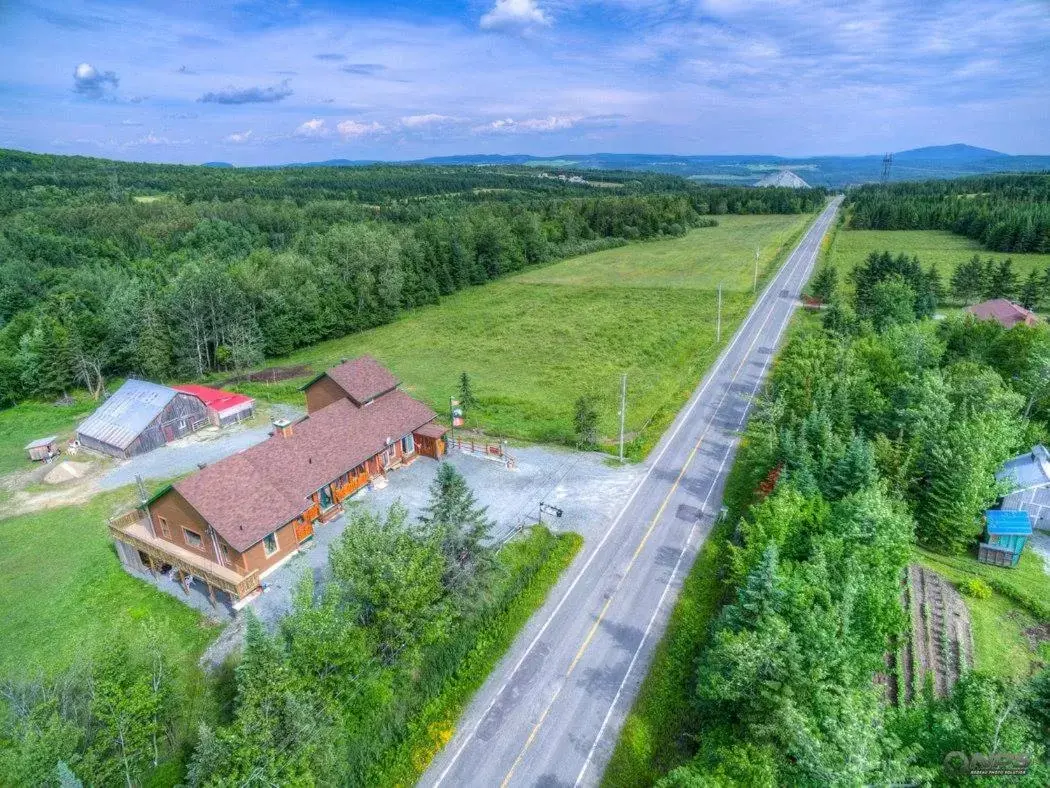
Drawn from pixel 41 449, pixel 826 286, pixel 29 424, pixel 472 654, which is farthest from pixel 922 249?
pixel 29 424

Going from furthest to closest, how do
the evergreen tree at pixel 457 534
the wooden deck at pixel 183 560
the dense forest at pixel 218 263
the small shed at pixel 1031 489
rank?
the dense forest at pixel 218 263, the small shed at pixel 1031 489, the wooden deck at pixel 183 560, the evergreen tree at pixel 457 534

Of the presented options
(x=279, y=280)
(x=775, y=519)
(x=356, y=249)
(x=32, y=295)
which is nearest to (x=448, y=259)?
(x=356, y=249)

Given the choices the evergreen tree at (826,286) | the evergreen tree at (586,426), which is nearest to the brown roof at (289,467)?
the evergreen tree at (586,426)

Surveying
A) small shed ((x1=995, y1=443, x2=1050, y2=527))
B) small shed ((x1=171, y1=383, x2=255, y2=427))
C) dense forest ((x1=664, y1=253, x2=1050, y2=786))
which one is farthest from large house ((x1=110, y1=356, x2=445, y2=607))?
small shed ((x1=995, y1=443, x2=1050, y2=527))

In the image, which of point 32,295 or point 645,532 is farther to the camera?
point 32,295

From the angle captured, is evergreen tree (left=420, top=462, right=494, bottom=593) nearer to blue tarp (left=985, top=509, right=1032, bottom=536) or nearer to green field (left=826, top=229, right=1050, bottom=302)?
blue tarp (left=985, top=509, right=1032, bottom=536)

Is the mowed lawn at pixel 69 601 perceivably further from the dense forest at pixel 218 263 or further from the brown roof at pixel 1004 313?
the brown roof at pixel 1004 313

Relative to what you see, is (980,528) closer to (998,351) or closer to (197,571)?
(998,351)

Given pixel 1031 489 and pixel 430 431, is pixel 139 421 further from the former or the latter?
pixel 1031 489
